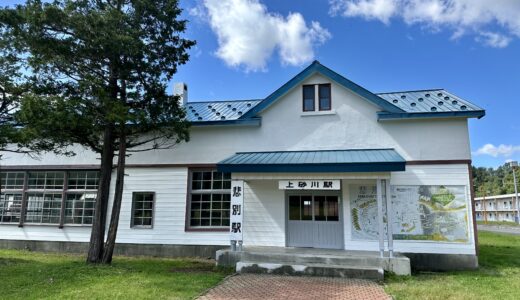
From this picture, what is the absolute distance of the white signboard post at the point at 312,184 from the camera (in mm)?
10828

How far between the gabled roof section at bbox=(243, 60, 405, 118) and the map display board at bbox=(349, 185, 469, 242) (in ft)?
9.27

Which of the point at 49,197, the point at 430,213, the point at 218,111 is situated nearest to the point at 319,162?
the point at 430,213

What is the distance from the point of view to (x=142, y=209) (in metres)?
13.7

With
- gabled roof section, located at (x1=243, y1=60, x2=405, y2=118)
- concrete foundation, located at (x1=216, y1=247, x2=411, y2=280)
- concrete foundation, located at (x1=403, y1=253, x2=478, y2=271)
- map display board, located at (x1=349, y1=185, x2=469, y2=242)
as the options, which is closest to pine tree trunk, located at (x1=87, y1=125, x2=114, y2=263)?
concrete foundation, located at (x1=216, y1=247, x2=411, y2=280)

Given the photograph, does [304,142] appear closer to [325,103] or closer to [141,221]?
[325,103]

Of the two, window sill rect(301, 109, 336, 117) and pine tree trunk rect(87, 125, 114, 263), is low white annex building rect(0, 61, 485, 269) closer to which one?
window sill rect(301, 109, 336, 117)

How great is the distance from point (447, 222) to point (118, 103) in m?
10.5

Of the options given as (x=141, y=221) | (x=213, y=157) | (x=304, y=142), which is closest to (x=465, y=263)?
(x=304, y=142)

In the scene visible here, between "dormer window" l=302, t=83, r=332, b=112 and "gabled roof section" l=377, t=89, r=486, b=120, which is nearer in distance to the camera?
"gabled roof section" l=377, t=89, r=486, b=120

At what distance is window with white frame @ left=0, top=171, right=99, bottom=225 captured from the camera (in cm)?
1412

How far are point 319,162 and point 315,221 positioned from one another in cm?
250

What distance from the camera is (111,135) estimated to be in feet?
36.5

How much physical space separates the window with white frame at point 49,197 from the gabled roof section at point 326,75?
7142mm

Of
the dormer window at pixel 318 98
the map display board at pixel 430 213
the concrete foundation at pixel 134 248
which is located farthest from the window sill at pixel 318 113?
the concrete foundation at pixel 134 248
